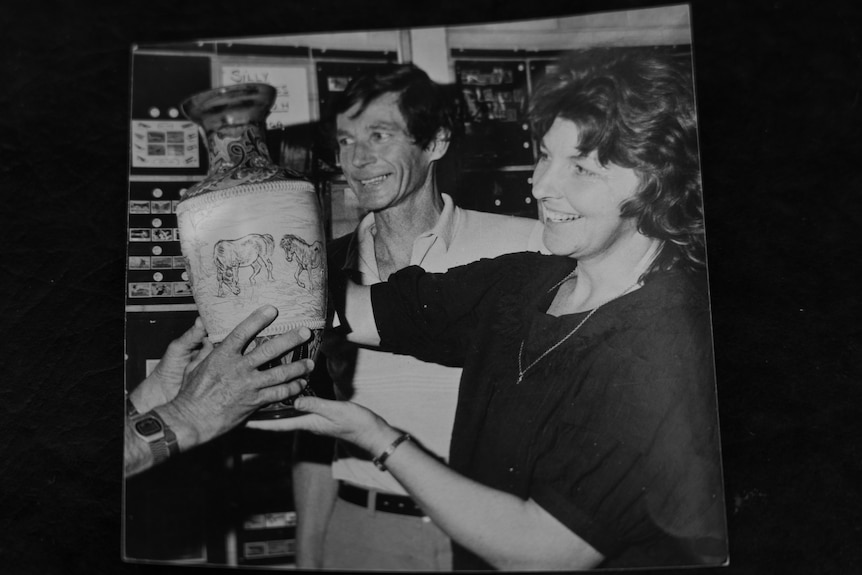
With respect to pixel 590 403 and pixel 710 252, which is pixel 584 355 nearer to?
pixel 590 403

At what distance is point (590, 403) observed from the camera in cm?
91

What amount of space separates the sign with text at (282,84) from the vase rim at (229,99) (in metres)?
0.04

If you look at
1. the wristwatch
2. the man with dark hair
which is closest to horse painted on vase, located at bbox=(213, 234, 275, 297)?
the man with dark hair

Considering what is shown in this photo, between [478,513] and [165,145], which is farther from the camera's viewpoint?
[165,145]

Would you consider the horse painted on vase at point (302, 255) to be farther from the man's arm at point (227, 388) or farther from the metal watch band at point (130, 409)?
the metal watch band at point (130, 409)

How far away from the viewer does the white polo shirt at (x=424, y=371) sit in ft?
3.10

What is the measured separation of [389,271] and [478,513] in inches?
13.4

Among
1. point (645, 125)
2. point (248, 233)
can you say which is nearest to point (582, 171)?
point (645, 125)

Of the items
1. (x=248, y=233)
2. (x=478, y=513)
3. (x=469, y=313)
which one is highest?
(x=248, y=233)

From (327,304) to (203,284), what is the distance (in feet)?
0.54

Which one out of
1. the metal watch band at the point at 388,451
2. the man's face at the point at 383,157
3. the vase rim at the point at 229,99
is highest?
the vase rim at the point at 229,99

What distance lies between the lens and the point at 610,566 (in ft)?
2.93

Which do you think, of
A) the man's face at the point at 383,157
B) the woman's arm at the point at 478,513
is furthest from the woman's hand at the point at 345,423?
the man's face at the point at 383,157

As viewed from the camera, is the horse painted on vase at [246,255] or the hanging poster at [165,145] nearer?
the horse painted on vase at [246,255]
